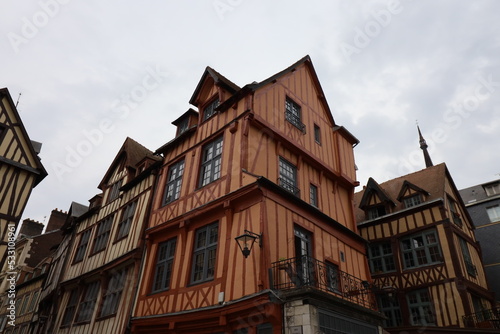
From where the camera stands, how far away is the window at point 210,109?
13.0m

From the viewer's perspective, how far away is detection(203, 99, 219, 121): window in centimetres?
1298

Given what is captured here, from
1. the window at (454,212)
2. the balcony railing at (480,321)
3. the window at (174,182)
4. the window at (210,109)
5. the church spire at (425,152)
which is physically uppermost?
the church spire at (425,152)

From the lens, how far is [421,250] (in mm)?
15328

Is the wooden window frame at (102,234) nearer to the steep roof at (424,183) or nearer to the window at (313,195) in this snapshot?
the window at (313,195)

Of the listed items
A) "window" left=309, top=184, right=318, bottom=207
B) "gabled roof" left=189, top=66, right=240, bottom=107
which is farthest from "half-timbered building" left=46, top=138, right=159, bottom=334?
"window" left=309, top=184, right=318, bottom=207

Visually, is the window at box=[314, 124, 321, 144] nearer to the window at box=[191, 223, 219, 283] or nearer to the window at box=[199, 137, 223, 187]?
the window at box=[199, 137, 223, 187]

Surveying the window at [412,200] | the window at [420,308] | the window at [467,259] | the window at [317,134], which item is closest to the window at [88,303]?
the window at [317,134]

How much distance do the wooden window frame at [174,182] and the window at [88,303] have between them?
4991 mm

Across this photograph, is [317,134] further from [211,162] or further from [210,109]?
[211,162]

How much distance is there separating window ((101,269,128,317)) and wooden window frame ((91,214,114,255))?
1991 mm

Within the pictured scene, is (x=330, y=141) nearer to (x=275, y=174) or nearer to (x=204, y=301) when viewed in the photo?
(x=275, y=174)

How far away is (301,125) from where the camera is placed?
1286 centimetres

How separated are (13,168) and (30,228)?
18476 mm

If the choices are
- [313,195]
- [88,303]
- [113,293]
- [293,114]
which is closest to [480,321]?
[313,195]
